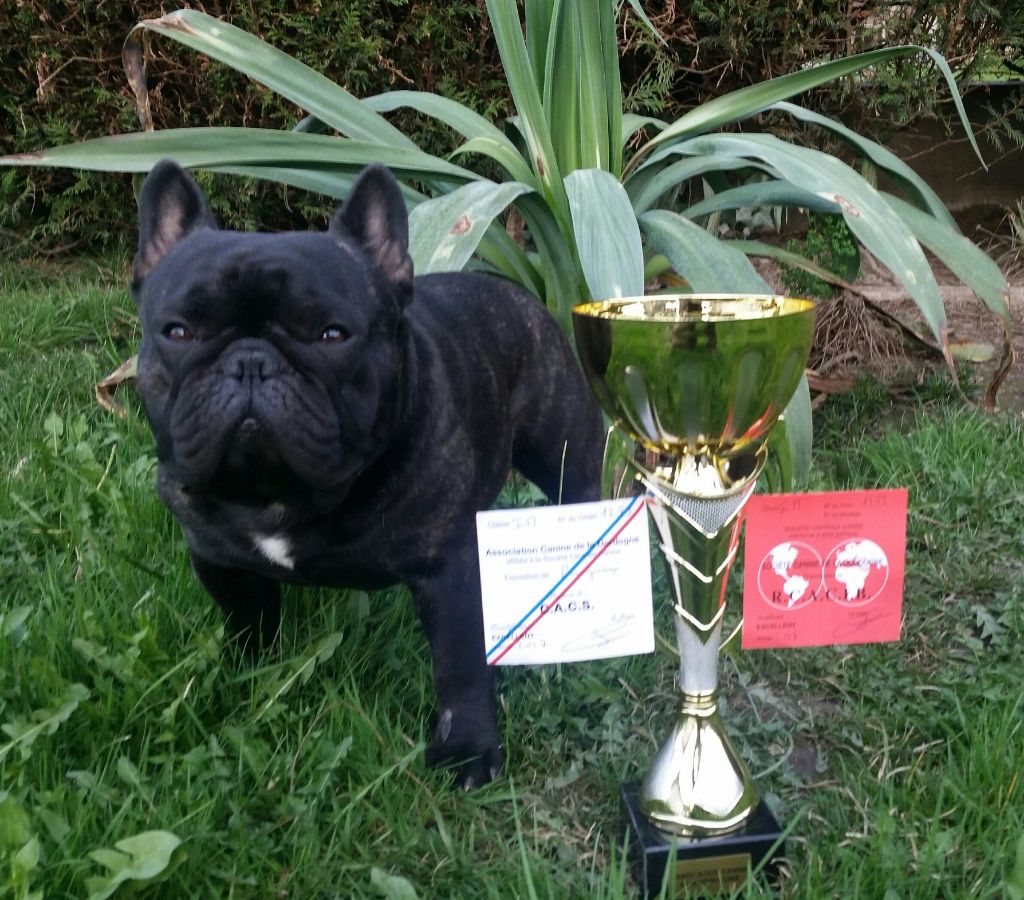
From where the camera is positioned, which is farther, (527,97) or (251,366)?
(527,97)

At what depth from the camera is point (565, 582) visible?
1083 millimetres

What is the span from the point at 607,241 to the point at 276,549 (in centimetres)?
78

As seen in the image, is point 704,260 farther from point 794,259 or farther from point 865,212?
point 794,259

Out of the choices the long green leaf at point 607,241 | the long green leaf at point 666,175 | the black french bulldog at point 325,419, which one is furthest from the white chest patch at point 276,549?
the long green leaf at point 666,175

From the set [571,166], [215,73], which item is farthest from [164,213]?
[215,73]

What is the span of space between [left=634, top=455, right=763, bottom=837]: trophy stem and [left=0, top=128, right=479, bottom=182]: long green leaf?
Result: 108 cm

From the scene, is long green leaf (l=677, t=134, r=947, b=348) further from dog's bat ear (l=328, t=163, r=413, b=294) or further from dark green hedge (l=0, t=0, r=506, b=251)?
dark green hedge (l=0, t=0, r=506, b=251)

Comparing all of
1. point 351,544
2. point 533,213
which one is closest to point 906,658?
point 351,544

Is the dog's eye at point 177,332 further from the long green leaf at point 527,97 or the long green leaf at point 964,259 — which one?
the long green leaf at point 964,259

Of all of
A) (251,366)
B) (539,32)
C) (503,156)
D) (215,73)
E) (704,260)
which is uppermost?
(215,73)

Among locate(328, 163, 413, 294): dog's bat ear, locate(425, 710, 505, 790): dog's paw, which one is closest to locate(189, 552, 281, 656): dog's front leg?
locate(425, 710, 505, 790): dog's paw

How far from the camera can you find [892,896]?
3.29ft

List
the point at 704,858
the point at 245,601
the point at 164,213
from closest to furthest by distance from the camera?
the point at 704,858, the point at 164,213, the point at 245,601

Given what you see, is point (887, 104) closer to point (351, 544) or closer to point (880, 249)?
point (880, 249)
